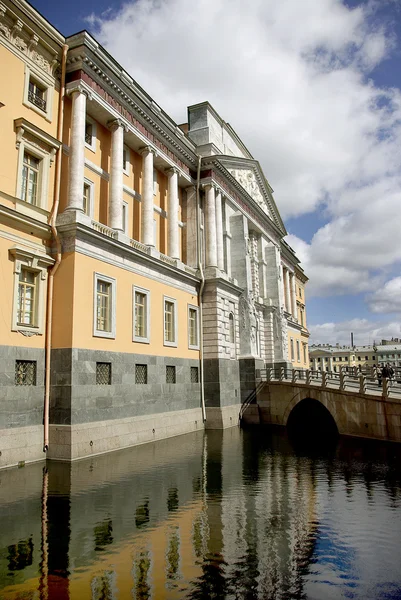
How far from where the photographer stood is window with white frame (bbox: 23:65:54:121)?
17328 mm

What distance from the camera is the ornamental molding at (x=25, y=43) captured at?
1647cm

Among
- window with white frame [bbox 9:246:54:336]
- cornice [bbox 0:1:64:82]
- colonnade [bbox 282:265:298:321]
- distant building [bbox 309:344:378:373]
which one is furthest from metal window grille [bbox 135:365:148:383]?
distant building [bbox 309:344:378:373]

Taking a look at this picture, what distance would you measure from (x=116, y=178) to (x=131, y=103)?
4.34m

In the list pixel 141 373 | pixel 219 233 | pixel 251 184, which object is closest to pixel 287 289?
pixel 251 184

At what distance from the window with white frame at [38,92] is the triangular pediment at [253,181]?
40.7ft

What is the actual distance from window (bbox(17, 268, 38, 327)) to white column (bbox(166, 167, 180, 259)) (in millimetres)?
9966

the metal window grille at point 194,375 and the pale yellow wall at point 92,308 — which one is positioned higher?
the pale yellow wall at point 92,308

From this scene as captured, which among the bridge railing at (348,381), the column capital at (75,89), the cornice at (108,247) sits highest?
the column capital at (75,89)

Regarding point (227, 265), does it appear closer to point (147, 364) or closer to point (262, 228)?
point (262, 228)

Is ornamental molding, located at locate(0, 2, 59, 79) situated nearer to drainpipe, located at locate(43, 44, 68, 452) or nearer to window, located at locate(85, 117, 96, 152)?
drainpipe, located at locate(43, 44, 68, 452)

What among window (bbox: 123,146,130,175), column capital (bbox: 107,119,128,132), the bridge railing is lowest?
the bridge railing

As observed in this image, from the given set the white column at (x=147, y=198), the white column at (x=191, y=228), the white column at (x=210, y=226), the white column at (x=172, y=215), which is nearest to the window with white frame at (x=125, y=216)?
the white column at (x=147, y=198)

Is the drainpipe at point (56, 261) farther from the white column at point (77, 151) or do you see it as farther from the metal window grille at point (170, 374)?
the metal window grille at point (170, 374)

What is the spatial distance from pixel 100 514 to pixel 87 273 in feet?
33.8
